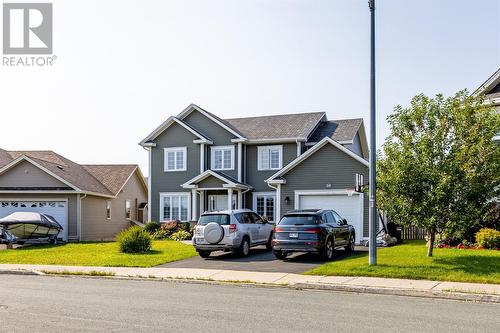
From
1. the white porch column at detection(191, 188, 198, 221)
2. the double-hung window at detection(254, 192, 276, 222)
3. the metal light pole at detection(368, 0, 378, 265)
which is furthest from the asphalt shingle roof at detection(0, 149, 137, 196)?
the metal light pole at detection(368, 0, 378, 265)

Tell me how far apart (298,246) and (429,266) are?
4477mm

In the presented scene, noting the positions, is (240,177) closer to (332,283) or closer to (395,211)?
(395,211)

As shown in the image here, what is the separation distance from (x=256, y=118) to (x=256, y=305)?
2637 centimetres

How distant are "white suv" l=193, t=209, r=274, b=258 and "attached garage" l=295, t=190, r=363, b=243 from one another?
238 inches

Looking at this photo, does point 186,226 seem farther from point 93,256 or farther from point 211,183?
point 93,256

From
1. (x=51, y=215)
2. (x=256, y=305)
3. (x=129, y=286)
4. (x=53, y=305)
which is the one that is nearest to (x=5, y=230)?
(x=51, y=215)

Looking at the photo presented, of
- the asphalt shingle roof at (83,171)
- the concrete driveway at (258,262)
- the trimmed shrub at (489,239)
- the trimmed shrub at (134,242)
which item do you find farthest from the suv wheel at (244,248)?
the asphalt shingle roof at (83,171)

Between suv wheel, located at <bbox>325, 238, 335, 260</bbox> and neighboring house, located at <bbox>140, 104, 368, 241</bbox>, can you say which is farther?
neighboring house, located at <bbox>140, 104, 368, 241</bbox>

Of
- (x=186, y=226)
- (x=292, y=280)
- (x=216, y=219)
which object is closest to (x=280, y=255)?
(x=216, y=219)

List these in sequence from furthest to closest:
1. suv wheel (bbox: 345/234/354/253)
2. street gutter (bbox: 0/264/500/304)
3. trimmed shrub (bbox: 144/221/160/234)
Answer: trimmed shrub (bbox: 144/221/160/234) → suv wheel (bbox: 345/234/354/253) → street gutter (bbox: 0/264/500/304)

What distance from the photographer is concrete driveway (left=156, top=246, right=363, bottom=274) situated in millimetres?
17734

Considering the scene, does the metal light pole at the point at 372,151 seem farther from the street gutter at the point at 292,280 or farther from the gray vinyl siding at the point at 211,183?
the gray vinyl siding at the point at 211,183

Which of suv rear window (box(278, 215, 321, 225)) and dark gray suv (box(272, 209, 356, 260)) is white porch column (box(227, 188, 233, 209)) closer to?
dark gray suv (box(272, 209, 356, 260))

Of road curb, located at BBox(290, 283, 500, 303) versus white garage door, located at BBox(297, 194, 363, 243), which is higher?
white garage door, located at BBox(297, 194, 363, 243)
